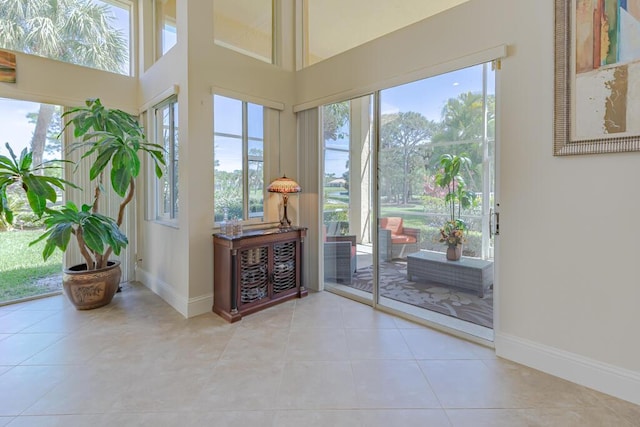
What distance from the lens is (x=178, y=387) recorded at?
2.04 meters

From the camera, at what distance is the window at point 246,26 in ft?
11.4

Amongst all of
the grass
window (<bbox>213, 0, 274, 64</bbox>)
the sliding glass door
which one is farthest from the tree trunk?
the sliding glass door

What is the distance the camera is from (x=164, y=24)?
13.4ft

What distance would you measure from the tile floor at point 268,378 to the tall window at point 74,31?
10.1ft

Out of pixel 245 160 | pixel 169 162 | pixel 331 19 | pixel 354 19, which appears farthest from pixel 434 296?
pixel 331 19

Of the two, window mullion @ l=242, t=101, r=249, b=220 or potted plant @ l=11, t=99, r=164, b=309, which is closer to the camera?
potted plant @ l=11, t=99, r=164, b=309

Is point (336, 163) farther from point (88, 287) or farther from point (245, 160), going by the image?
point (88, 287)

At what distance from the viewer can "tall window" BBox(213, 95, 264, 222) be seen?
3.49 metres

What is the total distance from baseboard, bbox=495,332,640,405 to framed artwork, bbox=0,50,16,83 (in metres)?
5.44

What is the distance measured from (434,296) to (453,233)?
0.70 metres

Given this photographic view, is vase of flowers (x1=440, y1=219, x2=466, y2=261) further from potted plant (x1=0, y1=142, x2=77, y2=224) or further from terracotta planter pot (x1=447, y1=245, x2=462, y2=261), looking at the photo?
potted plant (x1=0, y1=142, x2=77, y2=224)

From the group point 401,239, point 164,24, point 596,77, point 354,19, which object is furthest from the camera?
point 164,24

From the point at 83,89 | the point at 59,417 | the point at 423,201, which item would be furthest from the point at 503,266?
the point at 83,89

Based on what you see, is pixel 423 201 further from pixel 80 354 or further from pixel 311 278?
pixel 80 354
